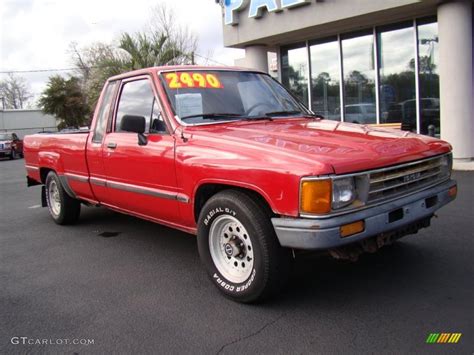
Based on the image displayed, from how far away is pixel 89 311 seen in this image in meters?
3.57

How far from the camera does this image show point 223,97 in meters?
4.45

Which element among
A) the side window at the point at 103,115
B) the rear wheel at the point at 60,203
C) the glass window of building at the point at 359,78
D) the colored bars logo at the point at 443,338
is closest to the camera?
the colored bars logo at the point at 443,338

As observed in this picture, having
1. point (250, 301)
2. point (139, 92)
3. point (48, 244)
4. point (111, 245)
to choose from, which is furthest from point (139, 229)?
point (250, 301)

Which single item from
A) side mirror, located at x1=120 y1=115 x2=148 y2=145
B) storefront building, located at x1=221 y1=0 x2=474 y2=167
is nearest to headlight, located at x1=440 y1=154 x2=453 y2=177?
side mirror, located at x1=120 y1=115 x2=148 y2=145

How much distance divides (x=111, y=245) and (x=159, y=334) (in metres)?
2.44

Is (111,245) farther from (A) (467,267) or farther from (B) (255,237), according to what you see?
(A) (467,267)

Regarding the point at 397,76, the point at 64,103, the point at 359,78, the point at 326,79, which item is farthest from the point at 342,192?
the point at 64,103

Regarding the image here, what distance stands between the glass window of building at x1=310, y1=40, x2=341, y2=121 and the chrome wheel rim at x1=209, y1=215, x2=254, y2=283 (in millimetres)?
10208

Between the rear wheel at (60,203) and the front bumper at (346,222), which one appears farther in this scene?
the rear wheel at (60,203)

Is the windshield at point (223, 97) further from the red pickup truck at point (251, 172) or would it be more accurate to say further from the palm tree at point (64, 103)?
the palm tree at point (64, 103)

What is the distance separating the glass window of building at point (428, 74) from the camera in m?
11.2

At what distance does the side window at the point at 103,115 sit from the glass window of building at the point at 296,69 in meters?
9.32

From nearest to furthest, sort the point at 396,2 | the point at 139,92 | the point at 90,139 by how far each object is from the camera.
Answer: the point at 139,92
the point at 90,139
the point at 396,2

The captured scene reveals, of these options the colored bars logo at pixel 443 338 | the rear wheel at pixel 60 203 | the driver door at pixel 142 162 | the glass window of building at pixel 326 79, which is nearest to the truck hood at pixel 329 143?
the driver door at pixel 142 162
